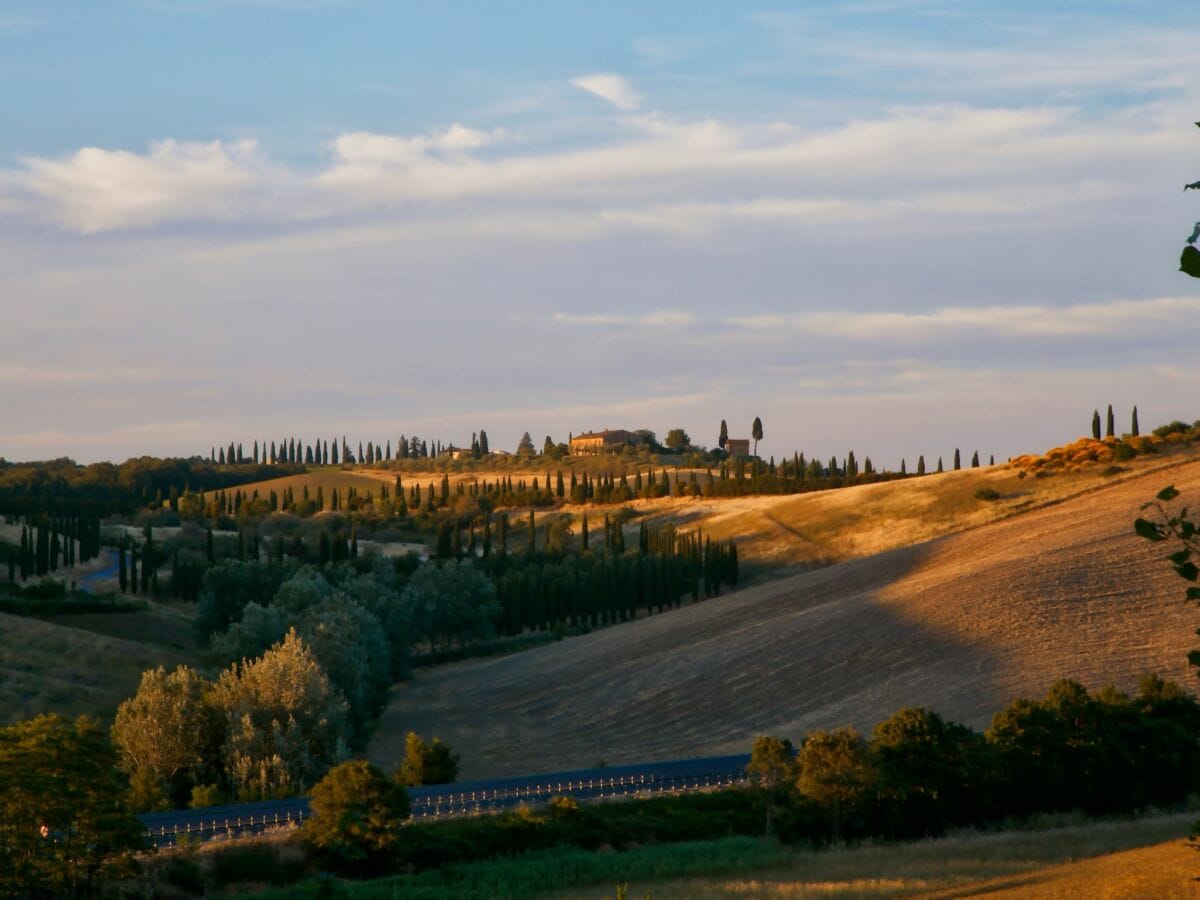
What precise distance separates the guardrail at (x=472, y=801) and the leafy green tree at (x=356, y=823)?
8.42 feet

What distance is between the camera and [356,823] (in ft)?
147

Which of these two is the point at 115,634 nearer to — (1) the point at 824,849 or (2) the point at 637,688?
(2) the point at 637,688

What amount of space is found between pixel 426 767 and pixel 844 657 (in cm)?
3402

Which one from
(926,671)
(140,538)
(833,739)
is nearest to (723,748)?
(926,671)

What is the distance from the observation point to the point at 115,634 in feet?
352

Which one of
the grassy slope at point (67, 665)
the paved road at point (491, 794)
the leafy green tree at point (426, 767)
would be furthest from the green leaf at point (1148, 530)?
the grassy slope at point (67, 665)

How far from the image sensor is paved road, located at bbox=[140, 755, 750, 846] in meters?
49.9

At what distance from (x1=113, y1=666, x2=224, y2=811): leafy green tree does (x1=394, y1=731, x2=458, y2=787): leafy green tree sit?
31.1 ft

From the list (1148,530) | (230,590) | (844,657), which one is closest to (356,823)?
(1148,530)

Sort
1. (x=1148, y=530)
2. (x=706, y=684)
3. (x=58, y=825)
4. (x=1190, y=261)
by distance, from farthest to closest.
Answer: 1. (x=706, y=684)
2. (x=58, y=825)
3. (x=1148, y=530)
4. (x=1190, y=261)

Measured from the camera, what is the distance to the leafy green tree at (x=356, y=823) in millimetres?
44562

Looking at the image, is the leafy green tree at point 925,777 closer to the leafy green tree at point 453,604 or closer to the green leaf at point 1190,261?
the green leaf at point 1190,261

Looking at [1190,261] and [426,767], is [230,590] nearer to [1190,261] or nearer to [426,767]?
[426,767]

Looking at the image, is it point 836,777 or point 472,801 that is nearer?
point 836,777
